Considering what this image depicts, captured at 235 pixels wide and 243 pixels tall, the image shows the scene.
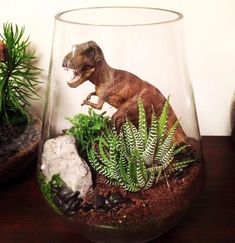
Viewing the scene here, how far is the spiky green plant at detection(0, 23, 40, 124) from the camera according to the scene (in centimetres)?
63

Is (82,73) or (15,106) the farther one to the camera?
(15,106)

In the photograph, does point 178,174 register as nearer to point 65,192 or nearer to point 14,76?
point 65,192

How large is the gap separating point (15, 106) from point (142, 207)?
326 mm

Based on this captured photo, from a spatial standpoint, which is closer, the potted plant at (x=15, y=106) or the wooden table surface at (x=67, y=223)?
the wooden table surface at (x=67, y=223)

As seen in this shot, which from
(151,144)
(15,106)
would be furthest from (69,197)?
(15,106)

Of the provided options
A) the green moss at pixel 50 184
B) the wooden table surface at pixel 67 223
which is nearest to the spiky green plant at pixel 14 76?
the wooden table surface at pixel 67 223

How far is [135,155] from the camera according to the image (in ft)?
1.36

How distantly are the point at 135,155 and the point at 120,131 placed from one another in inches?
1.2

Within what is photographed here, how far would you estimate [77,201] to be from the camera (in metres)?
0.42

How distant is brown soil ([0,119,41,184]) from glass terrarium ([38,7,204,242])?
15 centimetres

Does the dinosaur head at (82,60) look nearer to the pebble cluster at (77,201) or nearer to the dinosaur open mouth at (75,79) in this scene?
the dinosaur open mouth at (75,79)

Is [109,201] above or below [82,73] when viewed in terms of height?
below

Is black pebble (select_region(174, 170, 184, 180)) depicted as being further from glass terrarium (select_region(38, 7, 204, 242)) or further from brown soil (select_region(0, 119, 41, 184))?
brown soil (select_region(0, 119, 41, 184))

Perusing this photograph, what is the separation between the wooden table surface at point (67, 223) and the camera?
0.49 m
